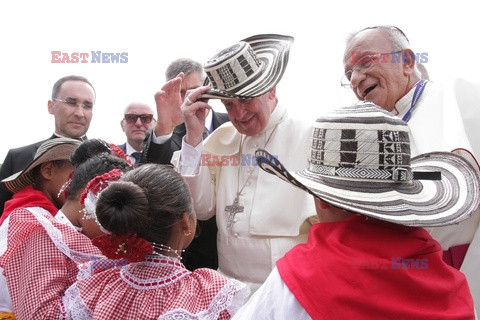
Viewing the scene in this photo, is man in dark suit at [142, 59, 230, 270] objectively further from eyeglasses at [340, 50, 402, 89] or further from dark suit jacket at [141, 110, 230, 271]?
eyeglasses at [340, 50, 402, 89]

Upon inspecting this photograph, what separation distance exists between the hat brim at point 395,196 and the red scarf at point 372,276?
2.4 inches

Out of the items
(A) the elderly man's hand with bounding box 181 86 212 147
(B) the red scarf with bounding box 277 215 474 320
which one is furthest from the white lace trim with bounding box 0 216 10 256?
(B) the red scarf with bounding box 277 215 474 320

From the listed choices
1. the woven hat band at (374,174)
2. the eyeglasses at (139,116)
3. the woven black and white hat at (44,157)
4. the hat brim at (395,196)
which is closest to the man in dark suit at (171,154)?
the woven black and white hat at (44,157)

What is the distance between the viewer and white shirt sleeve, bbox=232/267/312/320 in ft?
4.55

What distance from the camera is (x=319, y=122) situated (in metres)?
1.64

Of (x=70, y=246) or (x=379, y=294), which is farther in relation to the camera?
(x=70, y=246)

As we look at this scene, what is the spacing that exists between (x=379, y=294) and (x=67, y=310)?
1.41 meters

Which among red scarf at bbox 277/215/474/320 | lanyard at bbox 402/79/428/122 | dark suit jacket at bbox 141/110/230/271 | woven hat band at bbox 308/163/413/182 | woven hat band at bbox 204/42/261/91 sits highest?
woven hat band at bbox 204/42/261/91

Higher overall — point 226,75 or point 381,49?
point 381,49

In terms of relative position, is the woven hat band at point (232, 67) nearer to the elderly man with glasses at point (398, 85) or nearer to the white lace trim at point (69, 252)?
the elderly man with glasses at point (398, 85)

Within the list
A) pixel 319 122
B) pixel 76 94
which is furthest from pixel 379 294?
pixel 76 94

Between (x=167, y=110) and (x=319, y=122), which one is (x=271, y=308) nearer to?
(x=319, y=122)

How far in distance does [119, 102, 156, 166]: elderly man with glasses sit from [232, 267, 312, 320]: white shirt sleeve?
13.9 ft

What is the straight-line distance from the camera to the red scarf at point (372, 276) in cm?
135
